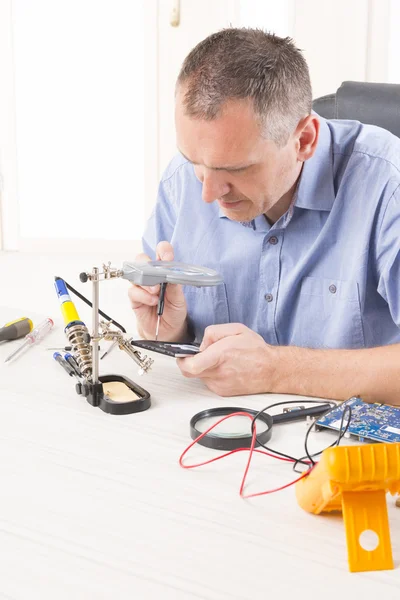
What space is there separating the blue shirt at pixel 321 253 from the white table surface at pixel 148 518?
34 cm

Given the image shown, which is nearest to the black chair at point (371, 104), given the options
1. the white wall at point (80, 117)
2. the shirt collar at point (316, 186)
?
the shirt collar at point (316, 186)

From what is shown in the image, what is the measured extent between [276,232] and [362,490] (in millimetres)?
777

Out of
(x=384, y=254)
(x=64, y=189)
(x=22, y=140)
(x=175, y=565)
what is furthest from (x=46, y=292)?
(x=175, y=565)

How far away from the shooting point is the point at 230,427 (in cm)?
97

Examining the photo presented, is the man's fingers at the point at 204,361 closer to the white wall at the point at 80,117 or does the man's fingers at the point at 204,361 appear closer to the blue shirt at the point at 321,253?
the blue shirt at the point at 321,253

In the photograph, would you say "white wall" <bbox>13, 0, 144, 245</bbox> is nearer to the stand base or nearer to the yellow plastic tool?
the stand base

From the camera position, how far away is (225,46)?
1152 mm

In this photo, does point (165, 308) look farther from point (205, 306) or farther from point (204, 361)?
point (204, 361)

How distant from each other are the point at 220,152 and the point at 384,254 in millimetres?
394

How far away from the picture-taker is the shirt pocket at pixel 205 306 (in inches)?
58.7

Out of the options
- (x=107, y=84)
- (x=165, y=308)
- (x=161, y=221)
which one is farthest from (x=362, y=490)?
(x=107, y=84)

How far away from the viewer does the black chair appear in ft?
4.87

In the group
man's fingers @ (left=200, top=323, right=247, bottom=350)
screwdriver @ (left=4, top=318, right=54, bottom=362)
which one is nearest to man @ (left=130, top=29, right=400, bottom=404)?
man's fingers @ (left=200, top=323, right=247, bottom=350)

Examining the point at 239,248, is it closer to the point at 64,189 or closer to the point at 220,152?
the point at 220,152
